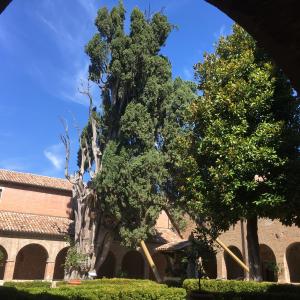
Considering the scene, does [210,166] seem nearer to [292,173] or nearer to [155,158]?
[292,173]

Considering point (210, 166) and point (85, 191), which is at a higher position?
point (85, 191)

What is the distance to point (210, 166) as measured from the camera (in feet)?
46.9

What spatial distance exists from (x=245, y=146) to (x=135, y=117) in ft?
44.2

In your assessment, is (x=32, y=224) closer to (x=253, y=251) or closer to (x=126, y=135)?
(x=126, y=135)

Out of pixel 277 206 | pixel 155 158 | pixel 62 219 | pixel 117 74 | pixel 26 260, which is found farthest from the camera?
pixel 62 219

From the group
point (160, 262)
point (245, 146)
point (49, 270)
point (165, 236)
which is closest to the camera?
point (245, 146)

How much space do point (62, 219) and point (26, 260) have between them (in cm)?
432

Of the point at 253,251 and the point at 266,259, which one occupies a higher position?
the point at 266,259

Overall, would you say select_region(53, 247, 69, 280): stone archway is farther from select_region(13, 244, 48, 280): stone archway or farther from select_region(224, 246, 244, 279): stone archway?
select_region(224, 246, 244, 279): stone archway

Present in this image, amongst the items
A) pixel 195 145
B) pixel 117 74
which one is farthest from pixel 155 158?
pixel 195 145

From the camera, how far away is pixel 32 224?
2794cm

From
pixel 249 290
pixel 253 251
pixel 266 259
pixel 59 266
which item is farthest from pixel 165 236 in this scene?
pixel 253 251

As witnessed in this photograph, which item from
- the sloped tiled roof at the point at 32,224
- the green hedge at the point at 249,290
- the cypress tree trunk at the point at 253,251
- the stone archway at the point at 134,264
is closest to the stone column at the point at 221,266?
the stone archway at the point at 134,264

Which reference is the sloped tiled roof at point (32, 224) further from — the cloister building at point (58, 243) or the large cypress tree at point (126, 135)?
the large cypress tree at point (126, 135)
